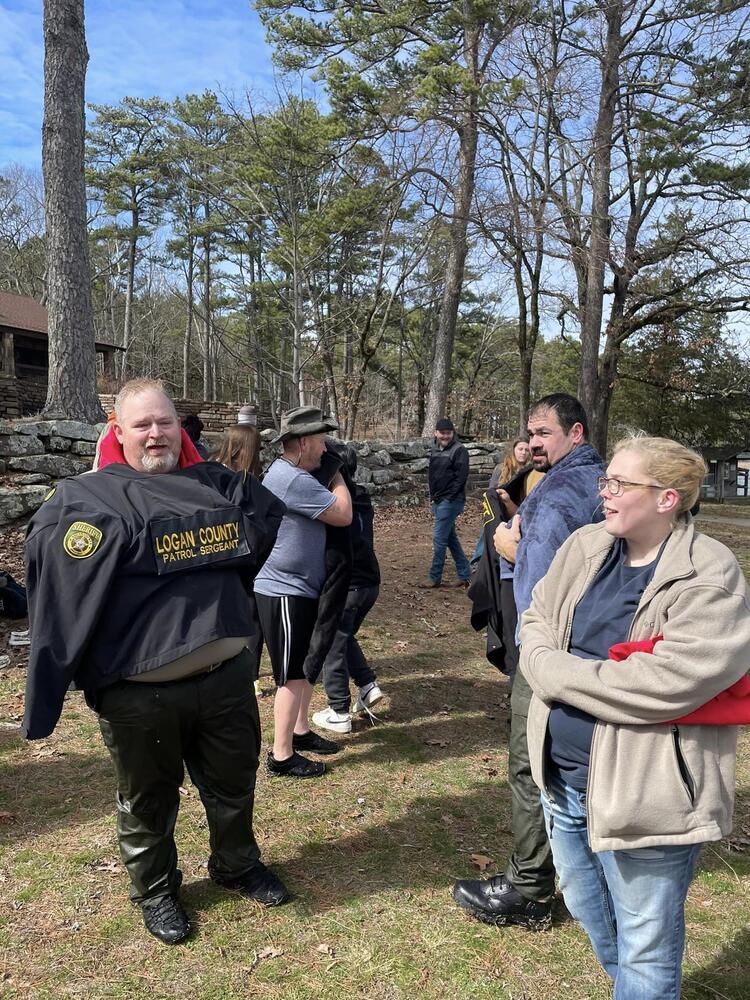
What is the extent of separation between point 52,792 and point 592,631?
10.2 feet

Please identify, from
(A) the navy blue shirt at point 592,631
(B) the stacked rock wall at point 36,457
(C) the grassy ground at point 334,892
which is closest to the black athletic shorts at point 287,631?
(C) the grassy ground at point 334,892

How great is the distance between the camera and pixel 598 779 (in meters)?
1.71

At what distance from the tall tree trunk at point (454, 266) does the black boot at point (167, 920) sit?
13690 millimetres

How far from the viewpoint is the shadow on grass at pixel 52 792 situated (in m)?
3.36

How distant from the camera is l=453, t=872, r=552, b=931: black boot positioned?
274 centimetres

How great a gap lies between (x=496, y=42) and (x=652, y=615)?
55.1 ft

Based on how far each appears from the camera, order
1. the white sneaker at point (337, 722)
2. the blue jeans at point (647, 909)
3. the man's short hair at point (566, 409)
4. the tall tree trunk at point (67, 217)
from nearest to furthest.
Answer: the blue jeans at point (647, 909)
the man's short hair at point (566, 409)
the white sneaker at point (337, 722)
the tall tree trunk at point (67, 217)

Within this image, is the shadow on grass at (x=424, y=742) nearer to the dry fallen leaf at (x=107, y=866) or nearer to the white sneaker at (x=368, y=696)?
the white sneaker at (x=368, y=696)

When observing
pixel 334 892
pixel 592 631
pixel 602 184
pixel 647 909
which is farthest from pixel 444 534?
pixel 602 184

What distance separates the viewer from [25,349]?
27.0m

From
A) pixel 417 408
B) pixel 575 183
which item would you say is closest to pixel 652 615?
pixel 575 183

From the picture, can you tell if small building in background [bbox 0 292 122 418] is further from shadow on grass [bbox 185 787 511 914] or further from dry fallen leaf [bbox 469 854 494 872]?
dry fallen leaf [bbox 469 854 494 872]

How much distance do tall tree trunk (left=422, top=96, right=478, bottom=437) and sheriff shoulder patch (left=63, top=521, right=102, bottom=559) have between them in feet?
45.4

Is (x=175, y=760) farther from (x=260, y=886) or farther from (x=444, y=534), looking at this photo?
(x=444, y=534)
